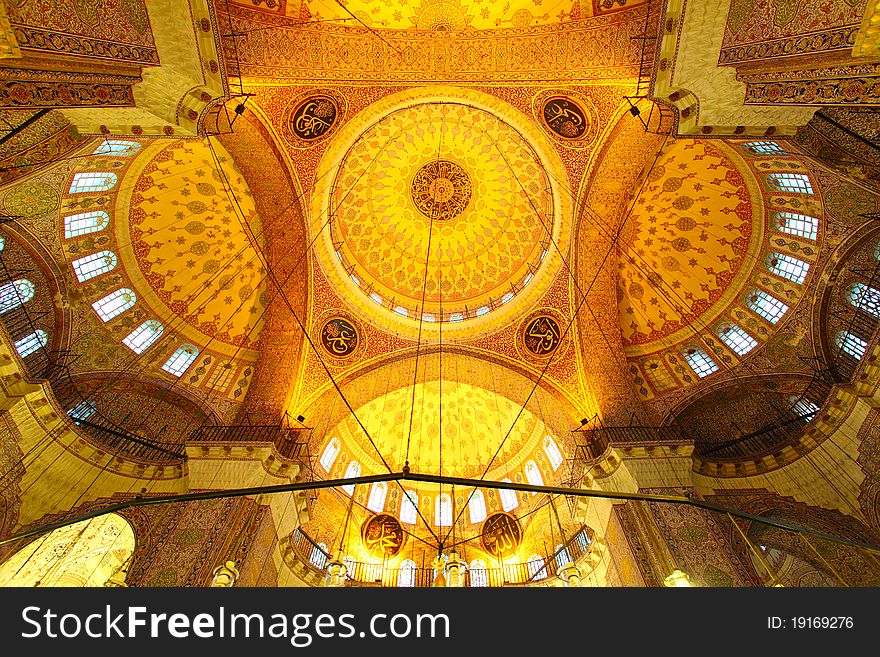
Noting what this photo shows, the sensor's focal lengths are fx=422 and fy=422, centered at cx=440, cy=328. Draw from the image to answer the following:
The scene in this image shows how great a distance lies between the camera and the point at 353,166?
11469 millimetres

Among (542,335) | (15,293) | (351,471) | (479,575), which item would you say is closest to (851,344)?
(542,335)

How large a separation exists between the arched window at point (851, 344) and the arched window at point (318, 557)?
14034mm

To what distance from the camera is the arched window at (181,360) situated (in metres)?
11.4

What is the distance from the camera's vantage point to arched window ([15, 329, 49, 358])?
30.0 ft

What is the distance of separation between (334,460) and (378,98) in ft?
33.2

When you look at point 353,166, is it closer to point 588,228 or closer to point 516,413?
point 588,228

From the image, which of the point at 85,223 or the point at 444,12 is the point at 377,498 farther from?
the point at 444,12

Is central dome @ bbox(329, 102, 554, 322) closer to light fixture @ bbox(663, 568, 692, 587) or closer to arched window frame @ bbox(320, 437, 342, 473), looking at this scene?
arched window frame @ bbox(320, 437, 342, 473)

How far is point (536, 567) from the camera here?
39.5ft

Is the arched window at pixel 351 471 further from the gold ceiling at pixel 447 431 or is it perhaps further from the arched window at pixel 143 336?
the arched window at pixel 143 336

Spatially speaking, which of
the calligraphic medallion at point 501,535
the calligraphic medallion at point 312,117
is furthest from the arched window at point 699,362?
the calligraphic medallion at point 312,117

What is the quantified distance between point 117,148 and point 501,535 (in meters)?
14.8

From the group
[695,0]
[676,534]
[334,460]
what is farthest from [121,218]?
[676,534]

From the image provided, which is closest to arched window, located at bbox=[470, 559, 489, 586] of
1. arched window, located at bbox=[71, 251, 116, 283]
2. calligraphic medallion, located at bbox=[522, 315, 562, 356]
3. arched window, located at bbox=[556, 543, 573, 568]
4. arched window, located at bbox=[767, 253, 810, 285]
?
arched window, located at bbox=[556, 543, 573, 568]
